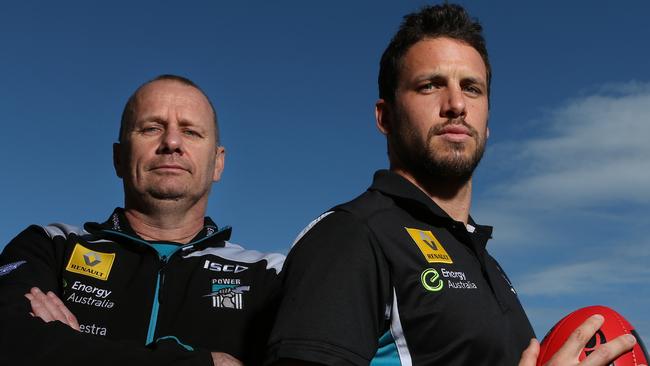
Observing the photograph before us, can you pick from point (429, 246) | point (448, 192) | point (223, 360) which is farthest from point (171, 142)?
point (429, 246)

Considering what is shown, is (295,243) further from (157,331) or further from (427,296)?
(157,331)

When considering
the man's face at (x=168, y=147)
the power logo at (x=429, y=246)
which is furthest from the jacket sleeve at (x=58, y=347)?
the power logo at (x=429, y=246)

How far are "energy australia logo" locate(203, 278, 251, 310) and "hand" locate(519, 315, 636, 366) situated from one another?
189cm

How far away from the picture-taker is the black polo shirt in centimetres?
318

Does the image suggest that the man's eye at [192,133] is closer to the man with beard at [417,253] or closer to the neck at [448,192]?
the man with beard at [417,253]

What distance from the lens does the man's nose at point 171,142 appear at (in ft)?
15.9

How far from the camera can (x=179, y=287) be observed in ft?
15.0

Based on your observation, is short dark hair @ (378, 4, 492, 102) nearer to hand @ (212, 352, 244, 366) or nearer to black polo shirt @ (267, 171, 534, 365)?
black polo shirt @ (267, 171, 534, 365)

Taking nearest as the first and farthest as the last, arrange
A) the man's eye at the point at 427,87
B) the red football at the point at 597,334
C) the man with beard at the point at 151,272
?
the red football at the point at 597,334 → the man with beard at the point at 151,272 → the man's eye at the point at 427,87

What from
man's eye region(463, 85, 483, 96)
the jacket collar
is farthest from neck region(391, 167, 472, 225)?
man's eye region(463, 85, 483, 96)

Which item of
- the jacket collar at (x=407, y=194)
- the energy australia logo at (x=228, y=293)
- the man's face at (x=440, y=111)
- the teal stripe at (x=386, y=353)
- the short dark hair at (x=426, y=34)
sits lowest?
the teal stripe at (x=386, y=353)

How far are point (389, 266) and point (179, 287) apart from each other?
1704 millimetres

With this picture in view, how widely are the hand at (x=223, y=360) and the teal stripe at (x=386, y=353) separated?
925 millimetres

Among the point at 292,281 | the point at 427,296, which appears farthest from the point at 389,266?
the point at 292,281
